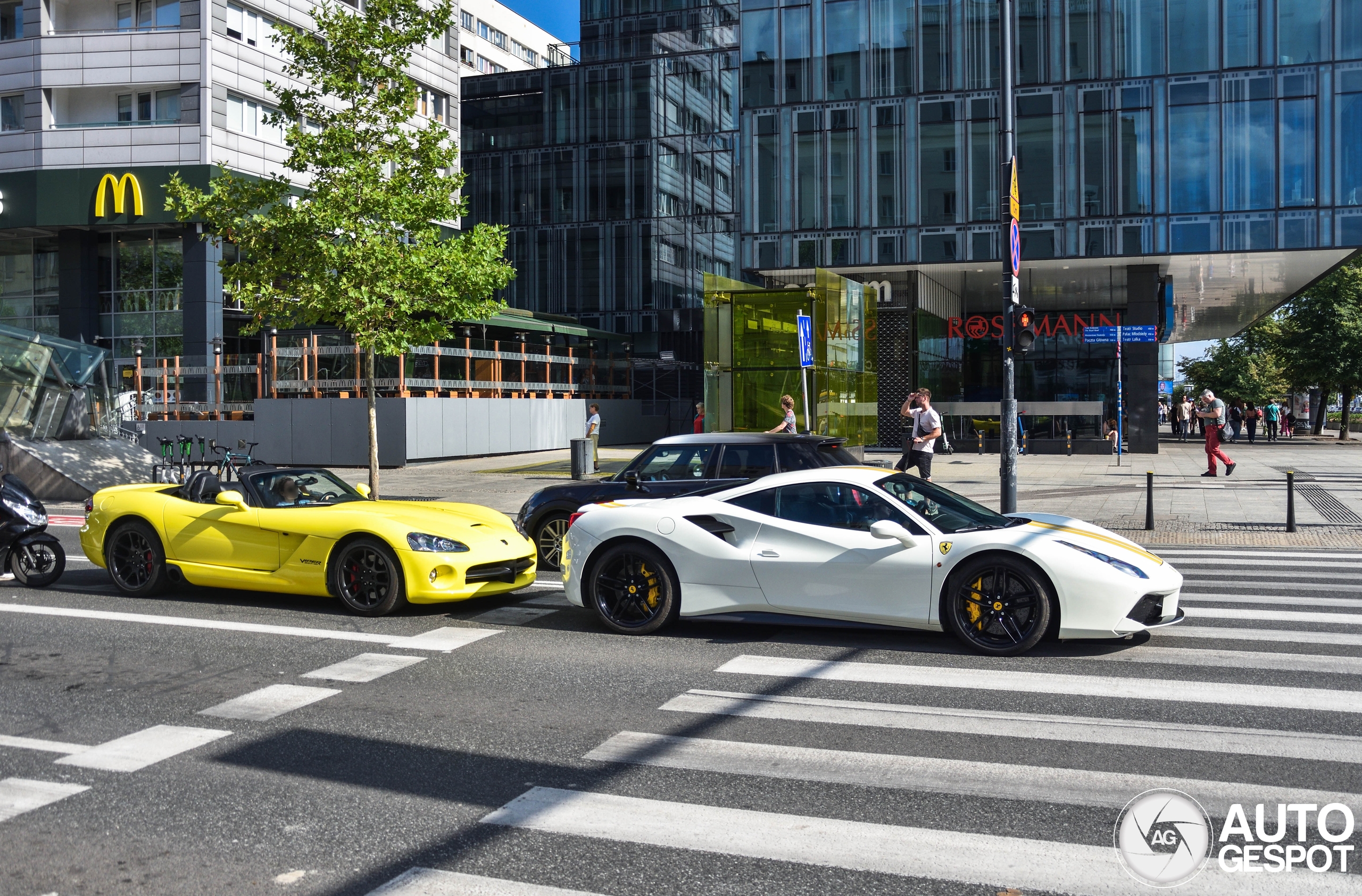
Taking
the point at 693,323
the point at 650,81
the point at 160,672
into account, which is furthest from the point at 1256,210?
the point at 160,672

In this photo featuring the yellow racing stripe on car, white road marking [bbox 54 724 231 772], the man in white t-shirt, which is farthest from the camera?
the man in white t-shirt

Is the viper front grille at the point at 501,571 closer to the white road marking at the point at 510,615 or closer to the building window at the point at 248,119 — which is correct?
the white road marking at the point at 510,615

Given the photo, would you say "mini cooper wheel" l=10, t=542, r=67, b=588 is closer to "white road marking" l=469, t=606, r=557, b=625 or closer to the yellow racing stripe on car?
"white road marking" l=469, t=606, r=557, b=625

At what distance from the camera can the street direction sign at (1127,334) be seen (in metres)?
34.8

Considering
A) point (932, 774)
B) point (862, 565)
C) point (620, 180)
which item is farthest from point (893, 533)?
point (620, 180)

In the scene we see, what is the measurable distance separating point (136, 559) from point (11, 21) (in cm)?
3678

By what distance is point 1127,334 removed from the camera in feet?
115

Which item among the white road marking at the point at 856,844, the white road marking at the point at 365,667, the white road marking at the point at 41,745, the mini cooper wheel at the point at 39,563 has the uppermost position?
the mini cooper wheel at the point at 39,563

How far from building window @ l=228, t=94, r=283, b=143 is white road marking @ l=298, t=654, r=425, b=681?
3398 centimetres

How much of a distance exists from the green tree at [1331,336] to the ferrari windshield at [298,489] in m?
45.2

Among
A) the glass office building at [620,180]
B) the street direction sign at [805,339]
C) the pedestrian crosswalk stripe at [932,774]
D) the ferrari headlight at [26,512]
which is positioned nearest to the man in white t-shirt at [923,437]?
the street direction sign at [805,339]

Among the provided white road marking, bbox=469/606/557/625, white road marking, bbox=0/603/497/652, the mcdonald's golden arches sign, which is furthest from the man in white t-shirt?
the mcdonald's golden arches sign

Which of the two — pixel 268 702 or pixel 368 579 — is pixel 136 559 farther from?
pixel 268 702

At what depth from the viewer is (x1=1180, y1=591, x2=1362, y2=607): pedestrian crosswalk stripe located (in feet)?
31.9
